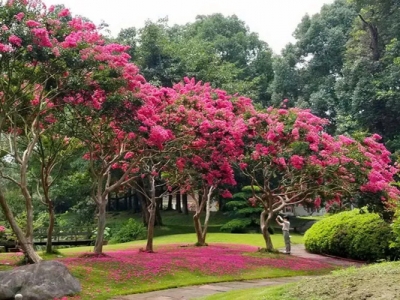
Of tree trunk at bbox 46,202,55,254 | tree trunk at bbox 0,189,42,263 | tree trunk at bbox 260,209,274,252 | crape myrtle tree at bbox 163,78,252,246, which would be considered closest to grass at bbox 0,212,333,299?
tree trunk at bbox 46,202,55,254

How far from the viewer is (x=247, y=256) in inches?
748

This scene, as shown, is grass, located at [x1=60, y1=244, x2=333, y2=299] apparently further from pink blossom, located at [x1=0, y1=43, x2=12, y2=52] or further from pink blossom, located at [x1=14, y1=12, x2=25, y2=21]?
pink blossom, located at [x1=14, y1=12, x2=25, y2=21]

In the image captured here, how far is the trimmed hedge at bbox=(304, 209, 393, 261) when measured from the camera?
759 inches

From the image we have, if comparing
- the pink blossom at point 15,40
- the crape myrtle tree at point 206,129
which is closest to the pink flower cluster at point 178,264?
the crape myrtle tree at point 206,129

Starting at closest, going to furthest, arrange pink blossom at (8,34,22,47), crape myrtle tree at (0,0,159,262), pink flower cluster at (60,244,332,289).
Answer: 1. pink blossom at (8,34,22,47)
2. crape myrtle tree at (0,0,159,262)
3. pink flower cluster at (60,244,332,289)

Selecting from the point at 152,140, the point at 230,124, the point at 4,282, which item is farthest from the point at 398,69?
the point at 4,282

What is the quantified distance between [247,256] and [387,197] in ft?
18.8

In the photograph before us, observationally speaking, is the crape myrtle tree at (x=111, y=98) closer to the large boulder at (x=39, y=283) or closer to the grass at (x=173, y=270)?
the grass at (x=173, y=270)

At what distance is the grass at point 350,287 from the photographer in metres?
6.14

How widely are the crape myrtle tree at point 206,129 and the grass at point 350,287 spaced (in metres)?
9.44

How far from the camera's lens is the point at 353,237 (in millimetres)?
20781

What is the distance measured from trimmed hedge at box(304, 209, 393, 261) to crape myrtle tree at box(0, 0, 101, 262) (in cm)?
1273

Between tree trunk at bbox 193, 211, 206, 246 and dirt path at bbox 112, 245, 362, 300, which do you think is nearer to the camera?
dirt path at bbox 112, 245, 362, 300

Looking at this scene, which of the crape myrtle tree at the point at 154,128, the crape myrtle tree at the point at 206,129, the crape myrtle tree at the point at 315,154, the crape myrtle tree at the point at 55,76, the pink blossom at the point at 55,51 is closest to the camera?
the crape myrtle tree at the point at 55,76
